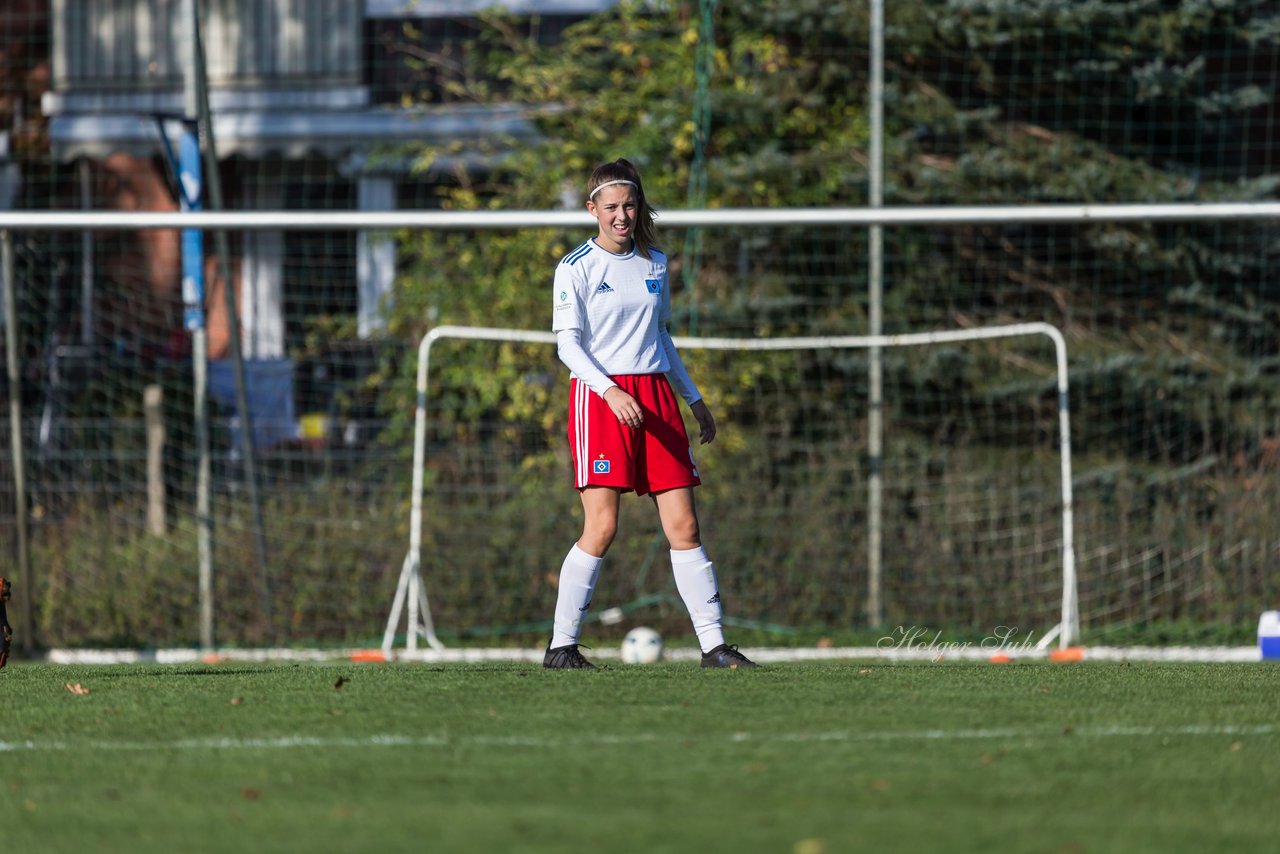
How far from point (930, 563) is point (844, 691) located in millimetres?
5057

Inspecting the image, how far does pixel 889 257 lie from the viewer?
11078mm

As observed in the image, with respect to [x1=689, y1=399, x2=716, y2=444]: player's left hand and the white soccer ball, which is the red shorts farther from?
the white soccer ball

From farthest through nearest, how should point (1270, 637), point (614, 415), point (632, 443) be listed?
point (1270, 637) → point (632, 443) → point (614, 415)

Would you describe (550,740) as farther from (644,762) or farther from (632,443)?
(632,443)

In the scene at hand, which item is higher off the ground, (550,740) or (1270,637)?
(550,740)

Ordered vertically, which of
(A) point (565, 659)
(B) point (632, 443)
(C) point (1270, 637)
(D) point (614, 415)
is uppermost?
(D) point (614, 415)

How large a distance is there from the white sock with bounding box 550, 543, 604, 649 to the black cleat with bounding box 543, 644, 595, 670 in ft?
0.07

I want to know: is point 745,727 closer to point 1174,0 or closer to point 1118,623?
point 1118,623

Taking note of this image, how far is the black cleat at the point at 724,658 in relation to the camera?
5.89 meters

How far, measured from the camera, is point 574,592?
5.87 m

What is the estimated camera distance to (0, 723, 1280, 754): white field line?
4211 mm

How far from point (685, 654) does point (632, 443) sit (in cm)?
360

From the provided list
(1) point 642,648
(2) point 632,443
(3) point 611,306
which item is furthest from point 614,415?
(1) point 642,648

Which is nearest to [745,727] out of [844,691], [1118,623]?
[844,691]
